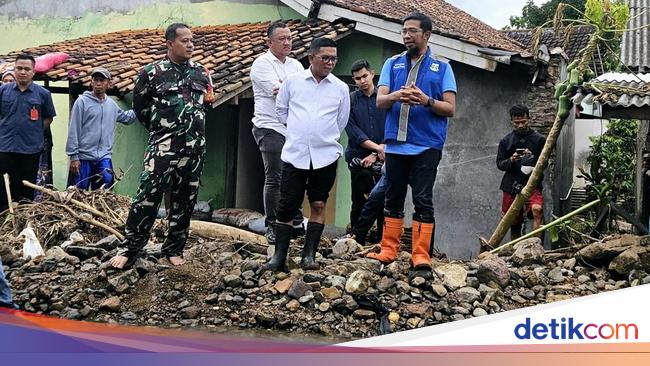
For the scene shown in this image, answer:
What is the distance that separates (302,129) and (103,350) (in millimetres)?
2292

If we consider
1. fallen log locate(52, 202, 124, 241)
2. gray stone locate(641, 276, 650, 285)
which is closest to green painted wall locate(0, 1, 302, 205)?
fallen log locate(52, 202, 124, 241)

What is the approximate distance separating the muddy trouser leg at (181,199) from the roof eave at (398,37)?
4038 millimetres

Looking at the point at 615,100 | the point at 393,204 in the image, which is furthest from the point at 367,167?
the point at 615,100

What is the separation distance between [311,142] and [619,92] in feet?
8.58

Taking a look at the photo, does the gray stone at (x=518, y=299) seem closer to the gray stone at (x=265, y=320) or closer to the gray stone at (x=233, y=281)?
the gray stone at (x=265, y=320)

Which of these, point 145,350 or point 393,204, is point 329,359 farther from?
point 393,204

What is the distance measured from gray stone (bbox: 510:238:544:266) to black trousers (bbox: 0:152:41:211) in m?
4.54

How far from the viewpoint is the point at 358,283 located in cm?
515

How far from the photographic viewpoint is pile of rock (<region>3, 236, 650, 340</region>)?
16.3 feet

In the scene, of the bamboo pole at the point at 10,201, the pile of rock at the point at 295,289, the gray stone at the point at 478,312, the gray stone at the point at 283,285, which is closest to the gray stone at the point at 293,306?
the pile of rock at the point at 295,289

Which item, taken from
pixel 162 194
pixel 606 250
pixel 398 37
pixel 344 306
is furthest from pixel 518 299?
pixel 398 37

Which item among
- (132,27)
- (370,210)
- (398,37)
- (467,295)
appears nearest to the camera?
(467,295)

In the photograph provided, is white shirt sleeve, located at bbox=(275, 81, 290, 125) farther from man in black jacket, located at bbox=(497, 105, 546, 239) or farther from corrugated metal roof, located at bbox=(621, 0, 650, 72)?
corrugated metal roof, located at bbox=(621, 0, 650, 72)

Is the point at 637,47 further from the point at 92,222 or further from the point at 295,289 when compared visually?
the point at 92,222
